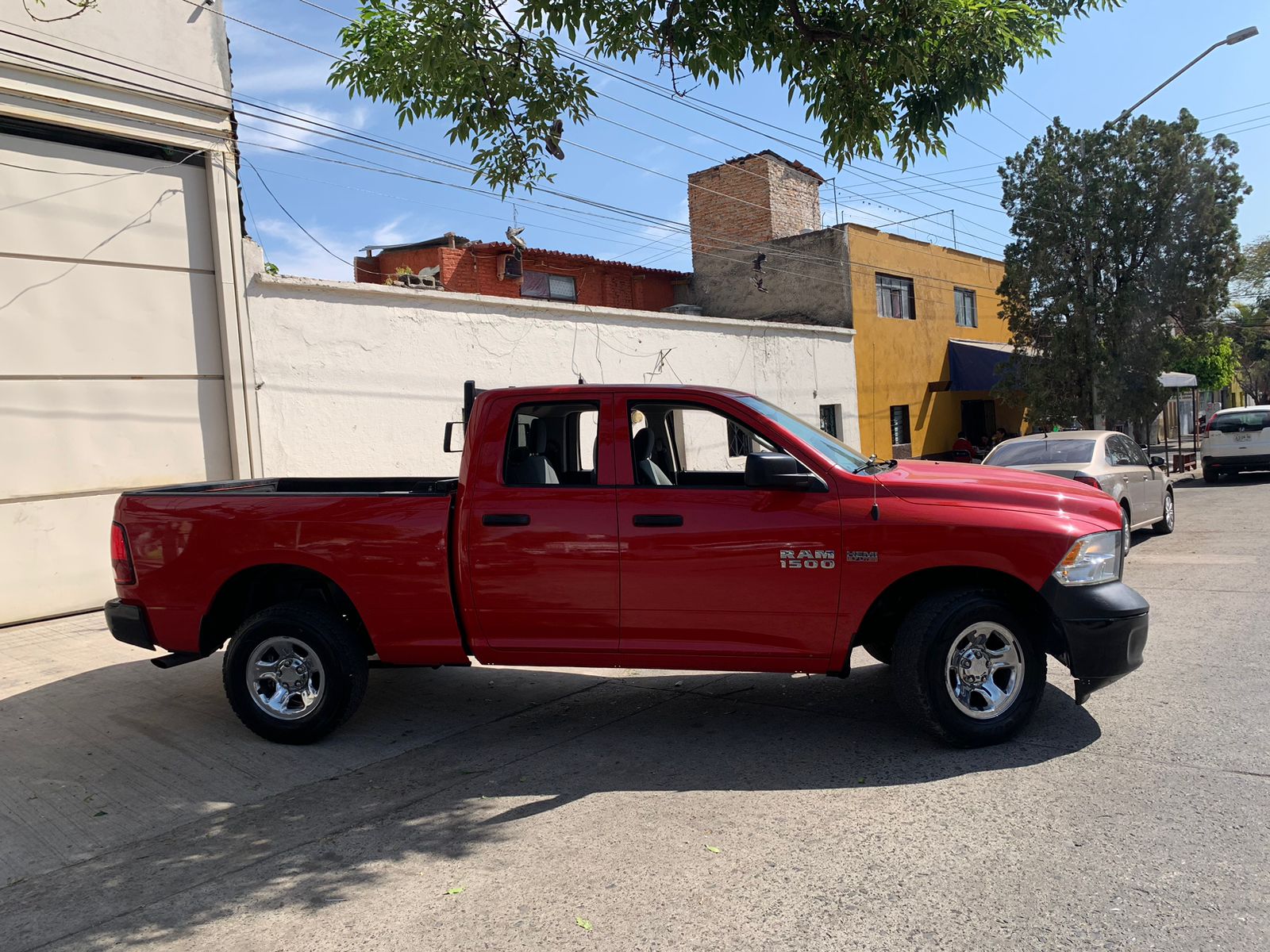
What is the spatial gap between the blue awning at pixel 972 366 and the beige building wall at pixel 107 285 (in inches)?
869

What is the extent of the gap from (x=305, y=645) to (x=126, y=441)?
6.11 meters

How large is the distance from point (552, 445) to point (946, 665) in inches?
99.7

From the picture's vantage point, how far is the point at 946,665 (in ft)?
15.4

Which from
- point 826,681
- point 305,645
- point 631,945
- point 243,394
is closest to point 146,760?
point 305,645

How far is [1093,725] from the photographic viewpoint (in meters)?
5.06

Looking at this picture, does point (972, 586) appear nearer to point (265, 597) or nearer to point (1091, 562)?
point (1091, 562)

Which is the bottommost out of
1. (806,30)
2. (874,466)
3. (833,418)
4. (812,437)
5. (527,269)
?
(874,466)

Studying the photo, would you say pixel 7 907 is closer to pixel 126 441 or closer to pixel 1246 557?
pixel 126 441

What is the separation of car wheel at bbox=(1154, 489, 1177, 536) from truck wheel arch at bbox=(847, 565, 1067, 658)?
9.35 metres

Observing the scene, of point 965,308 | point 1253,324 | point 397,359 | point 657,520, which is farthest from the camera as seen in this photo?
point 1253,324

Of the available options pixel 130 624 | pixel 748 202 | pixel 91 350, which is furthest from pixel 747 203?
pixel 130 624

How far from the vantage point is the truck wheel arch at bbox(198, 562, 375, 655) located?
5.50 meters

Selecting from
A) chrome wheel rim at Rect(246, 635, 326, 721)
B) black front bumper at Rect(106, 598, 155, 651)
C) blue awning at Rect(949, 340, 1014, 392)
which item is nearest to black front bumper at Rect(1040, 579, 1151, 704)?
chrome wheel rim at Rect(246, 635, 326, 721)

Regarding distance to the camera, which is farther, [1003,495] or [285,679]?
[285,679]
